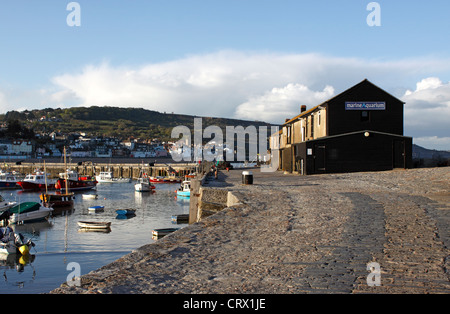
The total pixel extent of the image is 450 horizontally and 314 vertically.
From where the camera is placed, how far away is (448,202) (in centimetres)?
1644

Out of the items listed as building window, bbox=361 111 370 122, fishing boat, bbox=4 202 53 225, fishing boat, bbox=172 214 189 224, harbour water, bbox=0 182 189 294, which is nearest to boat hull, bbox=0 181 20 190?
harbour water, bbox=0 182 189 294

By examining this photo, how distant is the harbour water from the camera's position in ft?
66.5

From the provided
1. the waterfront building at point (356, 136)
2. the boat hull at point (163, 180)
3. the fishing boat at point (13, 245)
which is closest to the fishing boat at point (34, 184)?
the boat hull at point (163, 180)

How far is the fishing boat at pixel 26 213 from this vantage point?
1554 inches

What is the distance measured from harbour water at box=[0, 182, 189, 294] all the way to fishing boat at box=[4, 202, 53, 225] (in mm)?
1014

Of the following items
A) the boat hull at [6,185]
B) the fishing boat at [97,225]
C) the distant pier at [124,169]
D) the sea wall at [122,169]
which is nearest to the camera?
the fishing boat at [97,225]

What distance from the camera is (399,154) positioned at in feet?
129

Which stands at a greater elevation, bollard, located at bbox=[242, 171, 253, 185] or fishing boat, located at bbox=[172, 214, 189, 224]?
bollard, located at bbox=[242, 171, 253, 185]

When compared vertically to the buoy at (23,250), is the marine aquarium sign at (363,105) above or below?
above

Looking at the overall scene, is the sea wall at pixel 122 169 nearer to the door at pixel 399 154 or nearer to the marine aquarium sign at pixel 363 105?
the marine aquarium sign at pixel 363 105

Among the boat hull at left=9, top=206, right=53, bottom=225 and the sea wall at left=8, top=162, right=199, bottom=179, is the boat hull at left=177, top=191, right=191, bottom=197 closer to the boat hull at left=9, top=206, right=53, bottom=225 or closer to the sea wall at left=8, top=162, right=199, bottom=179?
the boat hull at left=9, top=206, right=53, bottom=225

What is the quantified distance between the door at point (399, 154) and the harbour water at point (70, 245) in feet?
68.5
